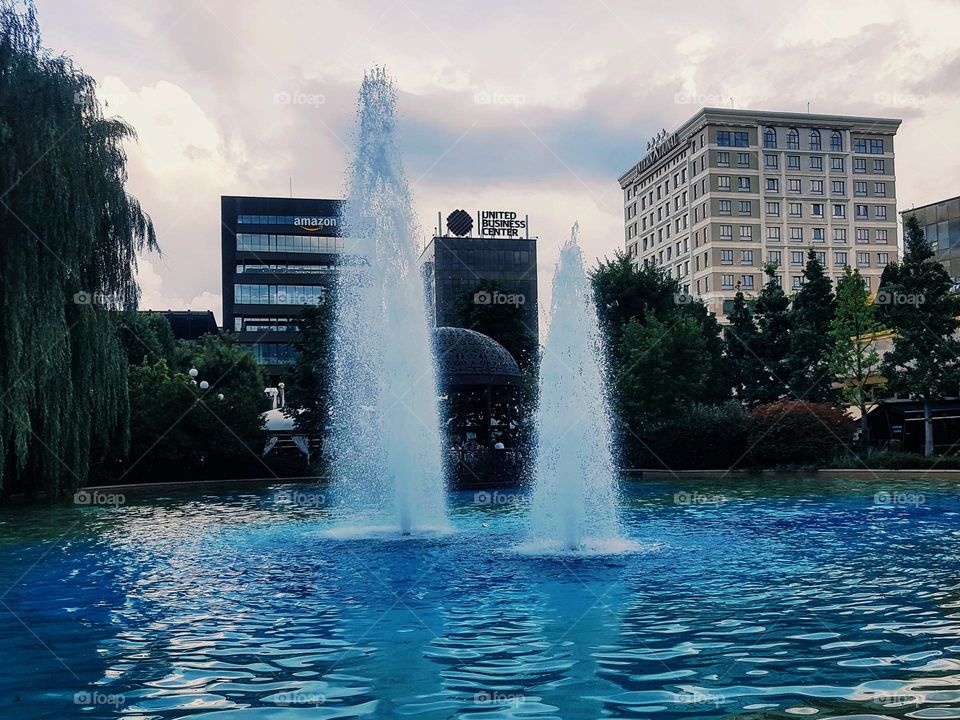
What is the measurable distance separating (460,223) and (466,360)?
76438 mm

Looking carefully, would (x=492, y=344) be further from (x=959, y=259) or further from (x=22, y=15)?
(x=959, y=259)

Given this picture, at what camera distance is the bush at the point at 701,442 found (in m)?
35.2

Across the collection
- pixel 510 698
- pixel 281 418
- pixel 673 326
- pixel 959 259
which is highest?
pixel 959 259

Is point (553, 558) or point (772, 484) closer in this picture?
point (553, 558)

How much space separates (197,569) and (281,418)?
28925 mm

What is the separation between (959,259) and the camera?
56219 millimetres

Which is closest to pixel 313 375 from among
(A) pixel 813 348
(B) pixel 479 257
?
(A) pixel 813 348

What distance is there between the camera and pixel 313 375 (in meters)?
41.6

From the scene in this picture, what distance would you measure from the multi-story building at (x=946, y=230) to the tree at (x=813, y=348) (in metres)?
19.3

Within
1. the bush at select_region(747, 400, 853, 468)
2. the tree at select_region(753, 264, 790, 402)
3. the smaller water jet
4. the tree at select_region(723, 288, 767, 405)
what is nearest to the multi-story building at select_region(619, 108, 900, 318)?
the tree at select_region(723, 288, 767, 405)

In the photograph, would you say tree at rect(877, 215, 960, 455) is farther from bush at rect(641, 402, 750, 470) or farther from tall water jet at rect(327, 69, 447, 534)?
tall water jet at rect(327, 69, 447, 534)

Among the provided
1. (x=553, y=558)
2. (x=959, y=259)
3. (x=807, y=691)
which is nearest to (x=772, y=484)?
(x=553, y=558)

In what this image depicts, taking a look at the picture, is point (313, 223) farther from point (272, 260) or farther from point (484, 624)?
point (484, 624)

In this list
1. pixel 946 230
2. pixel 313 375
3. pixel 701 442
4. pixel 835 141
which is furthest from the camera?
pixel 835 141
